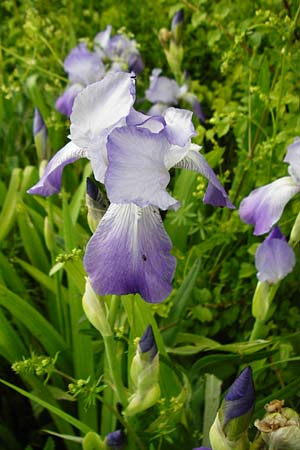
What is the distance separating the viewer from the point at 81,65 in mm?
2146

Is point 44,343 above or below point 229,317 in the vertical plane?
above

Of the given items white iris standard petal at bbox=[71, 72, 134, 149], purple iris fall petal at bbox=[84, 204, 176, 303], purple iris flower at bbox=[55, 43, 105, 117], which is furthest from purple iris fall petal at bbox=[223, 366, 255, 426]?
purple iris flower at bbox=[55, 43, 105, 117]

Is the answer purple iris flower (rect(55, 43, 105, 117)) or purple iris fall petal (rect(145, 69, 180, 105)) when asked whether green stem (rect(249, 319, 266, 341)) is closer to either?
purple iris fall petal (rect(145, 69, 180, 105))

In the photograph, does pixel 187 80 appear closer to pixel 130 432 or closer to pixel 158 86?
pixel 158 86

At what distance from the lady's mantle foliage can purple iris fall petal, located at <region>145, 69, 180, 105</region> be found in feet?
3.93

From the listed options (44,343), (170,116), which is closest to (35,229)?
(44,343)

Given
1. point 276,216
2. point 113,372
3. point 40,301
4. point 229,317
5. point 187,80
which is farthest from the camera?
point 187,80

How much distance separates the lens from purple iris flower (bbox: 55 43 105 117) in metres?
2.13

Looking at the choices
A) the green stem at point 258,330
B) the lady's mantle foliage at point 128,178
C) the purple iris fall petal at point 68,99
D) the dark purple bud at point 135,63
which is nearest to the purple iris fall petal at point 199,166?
the lady's mantle foliage at point 128,178

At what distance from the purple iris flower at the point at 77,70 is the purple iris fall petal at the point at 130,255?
134 centimetres

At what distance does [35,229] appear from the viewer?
5.92 feet

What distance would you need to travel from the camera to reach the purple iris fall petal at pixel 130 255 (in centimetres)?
85

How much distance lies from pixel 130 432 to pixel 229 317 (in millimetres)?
514

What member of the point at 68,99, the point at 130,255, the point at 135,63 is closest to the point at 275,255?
the point at 130,255
